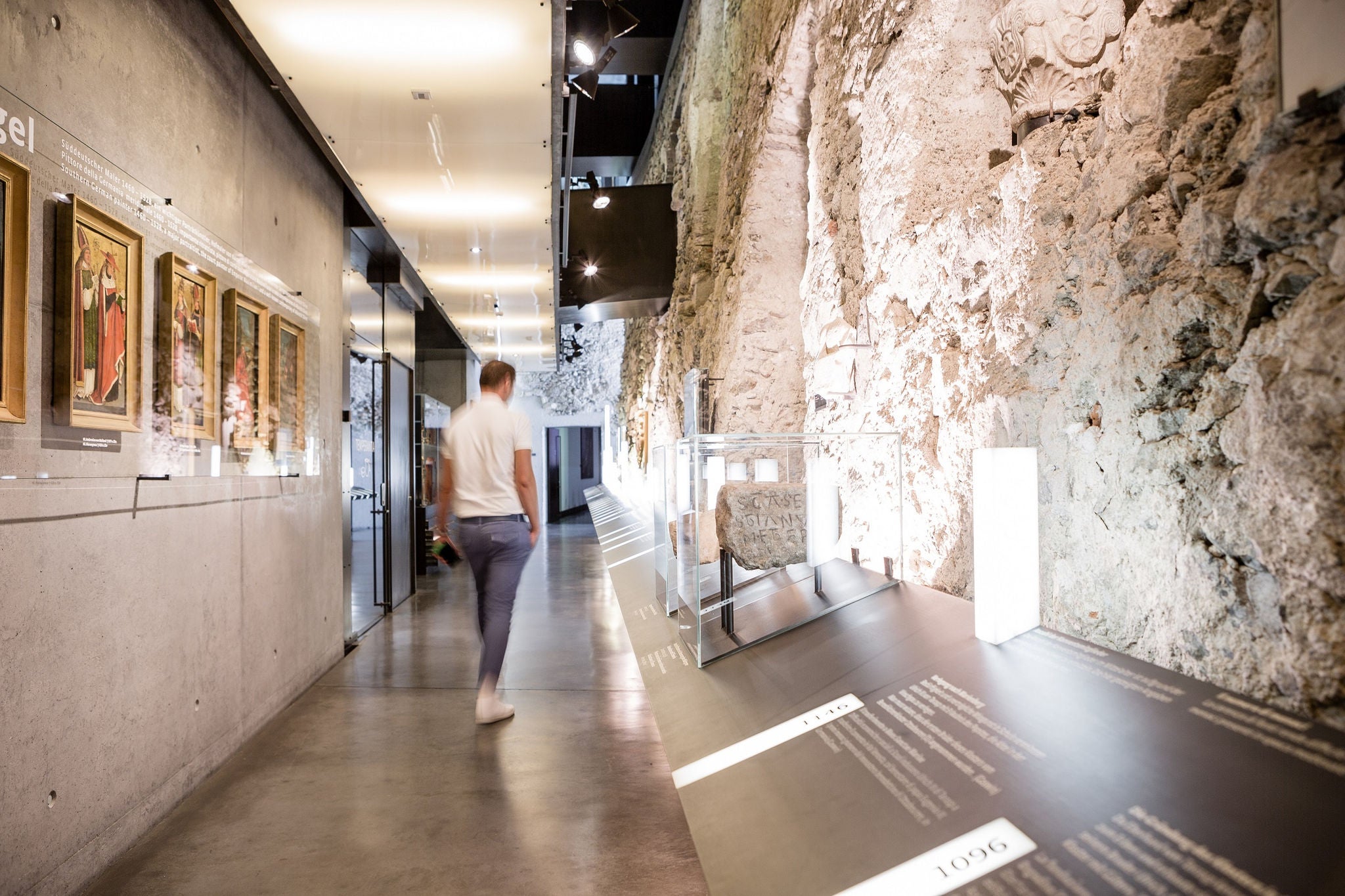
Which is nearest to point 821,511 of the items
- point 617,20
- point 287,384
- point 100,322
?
point 100,322

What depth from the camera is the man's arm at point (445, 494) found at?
350cm

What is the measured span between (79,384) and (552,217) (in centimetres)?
325

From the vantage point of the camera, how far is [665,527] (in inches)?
151

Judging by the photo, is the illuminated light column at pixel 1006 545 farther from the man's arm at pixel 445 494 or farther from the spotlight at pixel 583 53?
the spotlight at pixel 583 53

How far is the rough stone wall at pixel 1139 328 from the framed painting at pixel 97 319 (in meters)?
2.62

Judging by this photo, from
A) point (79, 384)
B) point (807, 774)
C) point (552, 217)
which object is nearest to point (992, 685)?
point (807, 774)

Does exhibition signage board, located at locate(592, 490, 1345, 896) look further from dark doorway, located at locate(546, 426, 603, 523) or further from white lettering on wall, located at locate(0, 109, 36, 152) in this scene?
dark doorway, located at locate(546, 426, 603, 523)

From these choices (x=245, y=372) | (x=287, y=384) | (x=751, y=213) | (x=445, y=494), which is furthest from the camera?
(x=751, y=213)

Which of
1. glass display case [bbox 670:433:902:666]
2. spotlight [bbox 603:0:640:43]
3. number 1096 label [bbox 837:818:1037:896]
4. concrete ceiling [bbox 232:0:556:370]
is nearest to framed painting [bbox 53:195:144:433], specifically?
concrete ceiling [bbox 232:0:556:370]

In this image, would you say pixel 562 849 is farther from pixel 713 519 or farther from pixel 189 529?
pixel 189 529

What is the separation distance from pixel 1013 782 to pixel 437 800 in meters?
2.05

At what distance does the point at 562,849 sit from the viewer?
7.60ft

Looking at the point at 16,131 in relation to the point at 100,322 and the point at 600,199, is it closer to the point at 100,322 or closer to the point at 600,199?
the point at 100,322

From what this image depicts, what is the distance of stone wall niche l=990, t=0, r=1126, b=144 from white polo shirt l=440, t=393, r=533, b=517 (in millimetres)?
2284
